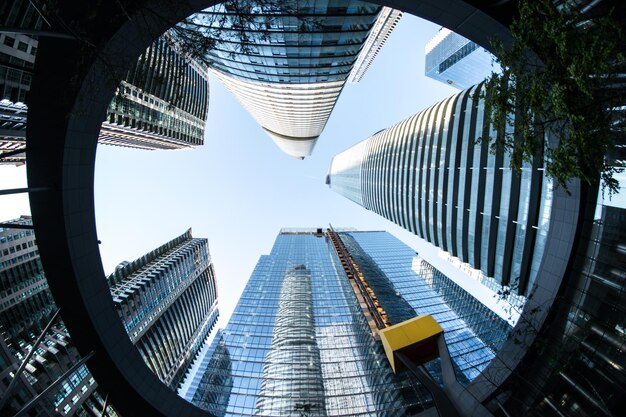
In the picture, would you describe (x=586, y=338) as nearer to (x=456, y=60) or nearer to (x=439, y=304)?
(x=439, y=304)

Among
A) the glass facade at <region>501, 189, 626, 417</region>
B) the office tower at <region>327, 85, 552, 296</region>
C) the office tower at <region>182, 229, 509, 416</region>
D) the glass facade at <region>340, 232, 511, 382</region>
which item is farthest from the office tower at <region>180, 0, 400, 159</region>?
the glass facade at <region>340, 232, 511, 382</region>

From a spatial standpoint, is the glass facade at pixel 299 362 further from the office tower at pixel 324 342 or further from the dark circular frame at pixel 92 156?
the dark circular frame at pixel 92 156

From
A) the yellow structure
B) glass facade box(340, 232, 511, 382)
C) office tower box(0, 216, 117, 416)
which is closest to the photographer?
the yellow structure

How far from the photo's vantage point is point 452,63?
343 ft

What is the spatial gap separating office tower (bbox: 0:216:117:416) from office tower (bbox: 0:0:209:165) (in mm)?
21606

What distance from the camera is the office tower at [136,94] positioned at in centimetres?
1064

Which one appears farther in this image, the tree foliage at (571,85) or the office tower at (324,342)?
the office tower at (324,342)

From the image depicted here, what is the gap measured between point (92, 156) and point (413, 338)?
11967mm

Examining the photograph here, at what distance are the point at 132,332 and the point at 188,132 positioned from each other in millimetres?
70964

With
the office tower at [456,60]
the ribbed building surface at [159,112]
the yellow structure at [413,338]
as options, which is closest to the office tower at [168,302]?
the ribbed building surface at [159,112]

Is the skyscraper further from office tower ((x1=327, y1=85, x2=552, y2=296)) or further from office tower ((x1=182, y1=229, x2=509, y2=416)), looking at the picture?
office tower ((x1=327, y1=85, x2=552, y2=296))

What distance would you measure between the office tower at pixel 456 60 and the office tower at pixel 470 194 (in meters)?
63.5

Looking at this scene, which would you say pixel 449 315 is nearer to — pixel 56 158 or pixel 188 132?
pixel 56 158

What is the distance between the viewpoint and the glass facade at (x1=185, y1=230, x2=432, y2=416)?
102 feet
